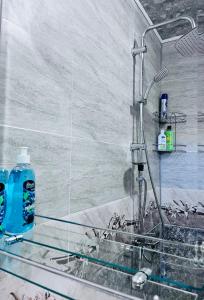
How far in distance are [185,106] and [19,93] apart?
1.48 meters

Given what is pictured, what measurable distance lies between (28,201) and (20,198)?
23 millimetres

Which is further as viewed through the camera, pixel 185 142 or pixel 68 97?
pixel 185 142

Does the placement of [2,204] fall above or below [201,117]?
below

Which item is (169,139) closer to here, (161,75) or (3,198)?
Result: (161,75)

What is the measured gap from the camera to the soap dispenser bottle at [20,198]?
585 millimetres

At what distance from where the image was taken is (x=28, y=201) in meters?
0.60

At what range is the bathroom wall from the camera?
1.73 m

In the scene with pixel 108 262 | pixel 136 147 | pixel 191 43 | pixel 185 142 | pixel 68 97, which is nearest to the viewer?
pixel 108 262

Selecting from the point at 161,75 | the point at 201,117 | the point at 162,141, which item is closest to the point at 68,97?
the point at 161,75

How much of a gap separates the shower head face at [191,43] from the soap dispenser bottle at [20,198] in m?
1.36

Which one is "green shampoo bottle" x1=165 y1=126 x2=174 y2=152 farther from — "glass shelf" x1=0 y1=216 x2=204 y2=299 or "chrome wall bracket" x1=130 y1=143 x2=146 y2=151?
"glass shelf" x1=0 y1=216 x2=204 y2=299

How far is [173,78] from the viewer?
184cm

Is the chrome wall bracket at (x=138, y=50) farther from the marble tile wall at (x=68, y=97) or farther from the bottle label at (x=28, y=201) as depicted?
the bottle label at (x=28, y=201)

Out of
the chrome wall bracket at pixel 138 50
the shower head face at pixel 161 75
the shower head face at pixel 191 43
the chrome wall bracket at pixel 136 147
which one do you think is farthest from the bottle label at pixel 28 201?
the shower head face at pixel 191 43
